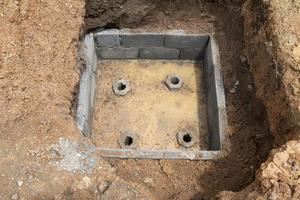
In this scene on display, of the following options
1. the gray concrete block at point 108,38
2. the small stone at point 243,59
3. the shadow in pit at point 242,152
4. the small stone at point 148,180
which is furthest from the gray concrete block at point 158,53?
the small stone at point 148,180

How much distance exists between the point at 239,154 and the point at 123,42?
214cm

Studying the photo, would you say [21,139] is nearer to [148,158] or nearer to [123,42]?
[148,158]

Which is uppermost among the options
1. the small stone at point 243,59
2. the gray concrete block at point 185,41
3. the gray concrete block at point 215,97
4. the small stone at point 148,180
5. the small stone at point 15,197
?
the gray concrete block at point 185,41

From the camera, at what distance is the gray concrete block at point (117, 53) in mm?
5094

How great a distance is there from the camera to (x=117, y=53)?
5.16 meters

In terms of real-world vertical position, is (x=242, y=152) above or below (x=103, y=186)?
above

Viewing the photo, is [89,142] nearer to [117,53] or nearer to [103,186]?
[103,186]

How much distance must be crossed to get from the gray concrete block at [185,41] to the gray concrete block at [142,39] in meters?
0.10

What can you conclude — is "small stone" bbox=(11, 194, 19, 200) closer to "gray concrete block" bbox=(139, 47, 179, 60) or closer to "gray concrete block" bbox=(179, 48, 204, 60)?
"gray concrete block" bbox=(139, 47, 179, 60)

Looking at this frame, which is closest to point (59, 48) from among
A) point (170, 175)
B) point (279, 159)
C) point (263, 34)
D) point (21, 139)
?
point (21, 139)

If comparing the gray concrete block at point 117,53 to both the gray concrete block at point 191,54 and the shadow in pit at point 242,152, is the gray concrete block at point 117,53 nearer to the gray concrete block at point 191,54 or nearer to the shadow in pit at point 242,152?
the gray concrete block at point 191,54

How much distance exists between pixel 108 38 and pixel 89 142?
1.87m

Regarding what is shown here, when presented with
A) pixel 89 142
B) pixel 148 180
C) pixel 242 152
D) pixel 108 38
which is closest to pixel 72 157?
pixel 89 142

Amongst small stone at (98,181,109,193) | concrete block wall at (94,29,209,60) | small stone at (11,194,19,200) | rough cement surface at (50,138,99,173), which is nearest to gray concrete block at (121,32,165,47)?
concrete block wall at (94,29,209,60)
